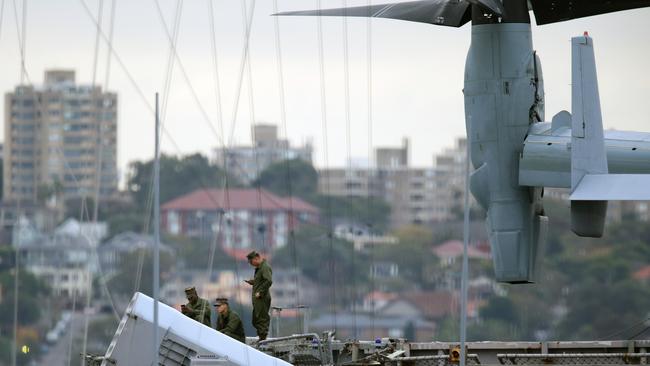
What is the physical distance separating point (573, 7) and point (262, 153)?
168 feet

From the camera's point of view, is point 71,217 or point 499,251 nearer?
point 499,251

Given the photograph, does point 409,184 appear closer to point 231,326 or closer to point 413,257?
point 413,257

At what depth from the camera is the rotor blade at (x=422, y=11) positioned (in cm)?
5081

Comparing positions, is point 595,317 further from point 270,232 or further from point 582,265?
point 270,232

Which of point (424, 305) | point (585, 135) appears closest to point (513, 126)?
point (585, 135)

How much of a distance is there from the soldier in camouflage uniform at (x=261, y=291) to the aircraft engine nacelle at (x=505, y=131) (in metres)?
11.4

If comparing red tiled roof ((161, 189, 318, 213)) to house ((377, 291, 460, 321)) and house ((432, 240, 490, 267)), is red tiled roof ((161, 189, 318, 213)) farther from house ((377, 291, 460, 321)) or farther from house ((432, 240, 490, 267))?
house ((432, 240, 490, 267))

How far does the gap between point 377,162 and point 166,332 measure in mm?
84520

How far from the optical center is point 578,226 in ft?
154

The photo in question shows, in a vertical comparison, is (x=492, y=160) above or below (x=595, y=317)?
above

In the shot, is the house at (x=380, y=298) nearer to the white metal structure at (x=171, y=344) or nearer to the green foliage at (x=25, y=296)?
the green foliage at (x=25, y=296)

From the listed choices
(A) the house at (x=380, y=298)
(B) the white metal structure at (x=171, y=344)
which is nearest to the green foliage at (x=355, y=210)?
(A) the house at (x=380, y=298)

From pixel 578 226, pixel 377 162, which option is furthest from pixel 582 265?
pixel 578 226

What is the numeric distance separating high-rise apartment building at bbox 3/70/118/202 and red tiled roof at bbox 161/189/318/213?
3.28 m
